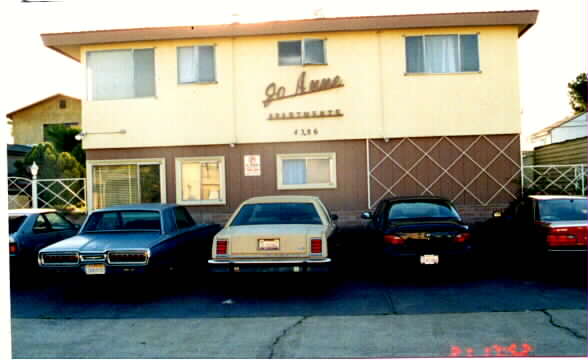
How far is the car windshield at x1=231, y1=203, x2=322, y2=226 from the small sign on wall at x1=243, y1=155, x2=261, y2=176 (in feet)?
15.6

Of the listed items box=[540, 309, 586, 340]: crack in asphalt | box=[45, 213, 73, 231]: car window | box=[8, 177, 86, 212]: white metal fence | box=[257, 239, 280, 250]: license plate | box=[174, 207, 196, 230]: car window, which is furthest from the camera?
box=[8, 177, 86, 212]: white metal fence

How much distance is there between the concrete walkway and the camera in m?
5.28

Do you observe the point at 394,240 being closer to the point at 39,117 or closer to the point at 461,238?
the point at 461,238

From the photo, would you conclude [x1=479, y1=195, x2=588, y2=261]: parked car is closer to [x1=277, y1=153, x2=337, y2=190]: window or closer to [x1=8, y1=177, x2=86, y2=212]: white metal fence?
[x1=277, y1=153, x2=337, y2=190]: window

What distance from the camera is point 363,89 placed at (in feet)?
43.9

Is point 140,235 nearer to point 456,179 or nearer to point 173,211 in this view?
point 173,211

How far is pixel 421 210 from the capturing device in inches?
360

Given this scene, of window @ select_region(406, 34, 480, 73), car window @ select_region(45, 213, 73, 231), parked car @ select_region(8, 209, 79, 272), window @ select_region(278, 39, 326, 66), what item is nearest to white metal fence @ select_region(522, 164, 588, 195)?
window @ select_region(406, 34, 480, 73)

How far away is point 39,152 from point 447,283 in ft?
48.0

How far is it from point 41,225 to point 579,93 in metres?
33.5

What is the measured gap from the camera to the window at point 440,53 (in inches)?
527

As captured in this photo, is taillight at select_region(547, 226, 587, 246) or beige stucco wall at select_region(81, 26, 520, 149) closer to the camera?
taillight at select_region(547, 226, 587, 246)

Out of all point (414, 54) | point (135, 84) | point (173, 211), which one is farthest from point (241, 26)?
point (173, 211)

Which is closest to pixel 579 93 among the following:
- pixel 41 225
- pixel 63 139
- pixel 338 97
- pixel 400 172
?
pixel 400 172
